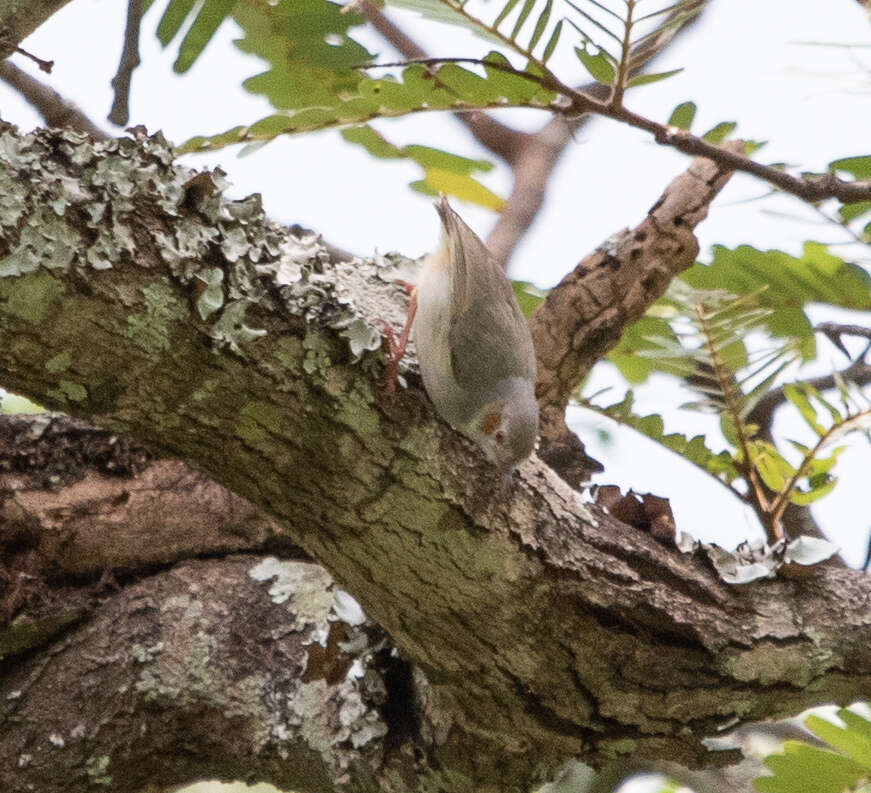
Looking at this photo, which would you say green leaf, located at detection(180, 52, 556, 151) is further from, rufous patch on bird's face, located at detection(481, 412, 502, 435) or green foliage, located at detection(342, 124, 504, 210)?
rufous patch on bird's face, located at detection(481, 412, 502, 435)

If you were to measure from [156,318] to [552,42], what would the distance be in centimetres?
103

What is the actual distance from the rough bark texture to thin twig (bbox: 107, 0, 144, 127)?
171mm

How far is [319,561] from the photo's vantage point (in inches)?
89.6

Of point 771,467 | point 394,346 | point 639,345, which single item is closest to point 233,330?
point 394,346

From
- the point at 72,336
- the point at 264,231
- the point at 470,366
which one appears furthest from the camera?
the point at 470,366

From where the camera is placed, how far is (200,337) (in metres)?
1.86

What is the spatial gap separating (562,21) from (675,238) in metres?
0.90

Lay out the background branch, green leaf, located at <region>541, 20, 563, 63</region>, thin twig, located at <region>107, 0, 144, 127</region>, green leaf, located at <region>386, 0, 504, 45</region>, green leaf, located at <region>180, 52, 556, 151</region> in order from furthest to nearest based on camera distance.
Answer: the background branch, green leaf, located at <region>180, 52, 556, 151</region>, green leaf, located at <region>386, 0, 504, 45</region>, green leaf, located at <region>541, 20, 563, 63</region>, thin twig, located at <region>107, 0, 144, 127</region>

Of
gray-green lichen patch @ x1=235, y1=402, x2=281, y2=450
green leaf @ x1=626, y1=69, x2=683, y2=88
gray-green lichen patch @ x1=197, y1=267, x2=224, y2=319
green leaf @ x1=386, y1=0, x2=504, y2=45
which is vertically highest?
green leaf @ x1=386, y1=0, x2=504, y2=45

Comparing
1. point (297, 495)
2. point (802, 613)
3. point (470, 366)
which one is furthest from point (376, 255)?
point (802, 613)

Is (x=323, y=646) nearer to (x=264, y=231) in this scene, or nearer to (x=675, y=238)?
(x=264, y=231)

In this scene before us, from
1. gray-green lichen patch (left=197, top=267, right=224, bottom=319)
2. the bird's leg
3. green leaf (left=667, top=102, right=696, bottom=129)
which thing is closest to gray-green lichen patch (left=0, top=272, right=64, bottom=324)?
gray-green lichen patch (left=197, top=267, right=224, bottom=319)

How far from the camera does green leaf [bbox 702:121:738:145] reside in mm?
2818

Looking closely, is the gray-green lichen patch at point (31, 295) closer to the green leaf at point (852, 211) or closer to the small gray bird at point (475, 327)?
the small gray bird at point (475, 327)
